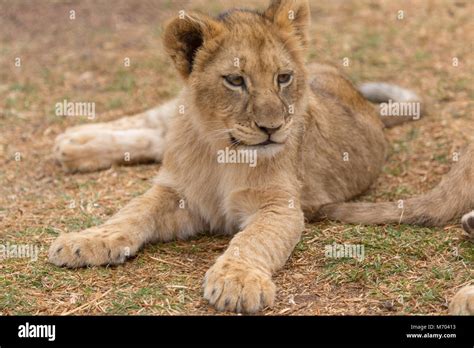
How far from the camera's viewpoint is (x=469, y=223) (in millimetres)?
4461

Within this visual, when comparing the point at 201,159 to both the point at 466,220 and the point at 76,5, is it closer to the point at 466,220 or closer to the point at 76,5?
the point at 466,220

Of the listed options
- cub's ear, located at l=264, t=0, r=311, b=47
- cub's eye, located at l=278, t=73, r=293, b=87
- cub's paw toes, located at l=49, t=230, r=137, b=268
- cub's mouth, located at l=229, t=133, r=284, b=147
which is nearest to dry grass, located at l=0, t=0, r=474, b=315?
cub's paw toes, located at l=49, t=230, r=137, b=268

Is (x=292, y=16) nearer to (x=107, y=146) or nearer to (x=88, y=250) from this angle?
(x=88, y=250)

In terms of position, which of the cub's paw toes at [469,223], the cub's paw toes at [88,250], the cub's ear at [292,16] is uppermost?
the cub's ear at [292,16]

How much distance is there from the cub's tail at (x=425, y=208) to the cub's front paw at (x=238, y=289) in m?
1.13

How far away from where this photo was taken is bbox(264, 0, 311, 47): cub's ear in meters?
4.64

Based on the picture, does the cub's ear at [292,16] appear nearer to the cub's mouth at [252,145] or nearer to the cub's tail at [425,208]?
the cub's mouth at [252,145]

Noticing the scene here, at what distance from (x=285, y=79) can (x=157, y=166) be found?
192 cm

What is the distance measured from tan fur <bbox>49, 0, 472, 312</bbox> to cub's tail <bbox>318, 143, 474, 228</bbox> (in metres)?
0.25

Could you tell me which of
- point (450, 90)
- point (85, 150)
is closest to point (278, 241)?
point (85, 150)

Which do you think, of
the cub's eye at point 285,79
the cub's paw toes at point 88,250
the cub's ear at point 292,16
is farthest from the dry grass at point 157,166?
the cub's ear at point 292,16

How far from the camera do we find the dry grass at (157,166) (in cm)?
395

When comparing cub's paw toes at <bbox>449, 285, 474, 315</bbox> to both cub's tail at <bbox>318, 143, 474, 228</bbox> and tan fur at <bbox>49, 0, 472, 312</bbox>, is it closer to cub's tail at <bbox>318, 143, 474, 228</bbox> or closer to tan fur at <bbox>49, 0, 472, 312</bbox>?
tan fur at <bbox>49, 0, 472, 312</bbox>

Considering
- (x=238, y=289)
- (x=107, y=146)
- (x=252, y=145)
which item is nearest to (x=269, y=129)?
(x=252, y=145)
